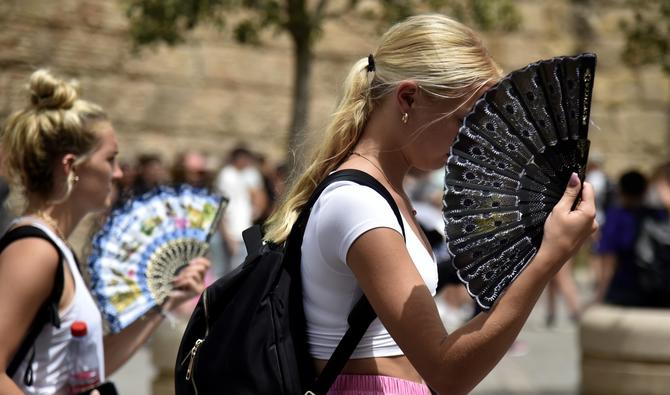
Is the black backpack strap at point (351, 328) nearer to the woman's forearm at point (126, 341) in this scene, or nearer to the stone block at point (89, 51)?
the woman's forearm at point (126, 341)

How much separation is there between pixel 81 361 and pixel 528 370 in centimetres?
698

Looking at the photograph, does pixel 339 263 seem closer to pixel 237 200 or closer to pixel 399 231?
pixel 399 231

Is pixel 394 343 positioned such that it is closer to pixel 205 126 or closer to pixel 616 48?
pixel 205 126

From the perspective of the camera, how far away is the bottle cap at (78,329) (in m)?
3.15

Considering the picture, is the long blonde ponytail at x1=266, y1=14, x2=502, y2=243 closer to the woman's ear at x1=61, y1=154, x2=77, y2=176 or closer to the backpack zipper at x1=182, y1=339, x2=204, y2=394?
the backpack zipper at x1=182, y1=339, x2=204, y2=394

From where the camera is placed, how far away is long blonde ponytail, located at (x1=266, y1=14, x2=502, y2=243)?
241 centimetres

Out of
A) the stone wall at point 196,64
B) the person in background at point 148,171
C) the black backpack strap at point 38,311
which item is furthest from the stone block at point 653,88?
the black backpack strap at point 38,311

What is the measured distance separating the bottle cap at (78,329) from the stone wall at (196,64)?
9246mm

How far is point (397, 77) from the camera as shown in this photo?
2467mm

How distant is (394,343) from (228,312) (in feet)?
1.22

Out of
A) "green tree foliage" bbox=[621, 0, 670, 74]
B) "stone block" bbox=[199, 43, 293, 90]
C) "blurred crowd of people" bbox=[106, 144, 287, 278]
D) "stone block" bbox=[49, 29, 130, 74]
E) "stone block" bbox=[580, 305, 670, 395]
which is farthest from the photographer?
"stone block" bbox=[199, 43, 293, 90]

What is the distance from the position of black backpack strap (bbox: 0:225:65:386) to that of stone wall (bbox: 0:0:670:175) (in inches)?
364

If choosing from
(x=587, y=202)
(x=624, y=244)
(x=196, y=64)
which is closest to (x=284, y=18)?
(x=624, y=244)

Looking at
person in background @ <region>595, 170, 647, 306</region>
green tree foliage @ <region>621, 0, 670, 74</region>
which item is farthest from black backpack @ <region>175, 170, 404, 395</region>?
green tree foliage @ <region>621, 0, 670, 74</region>
